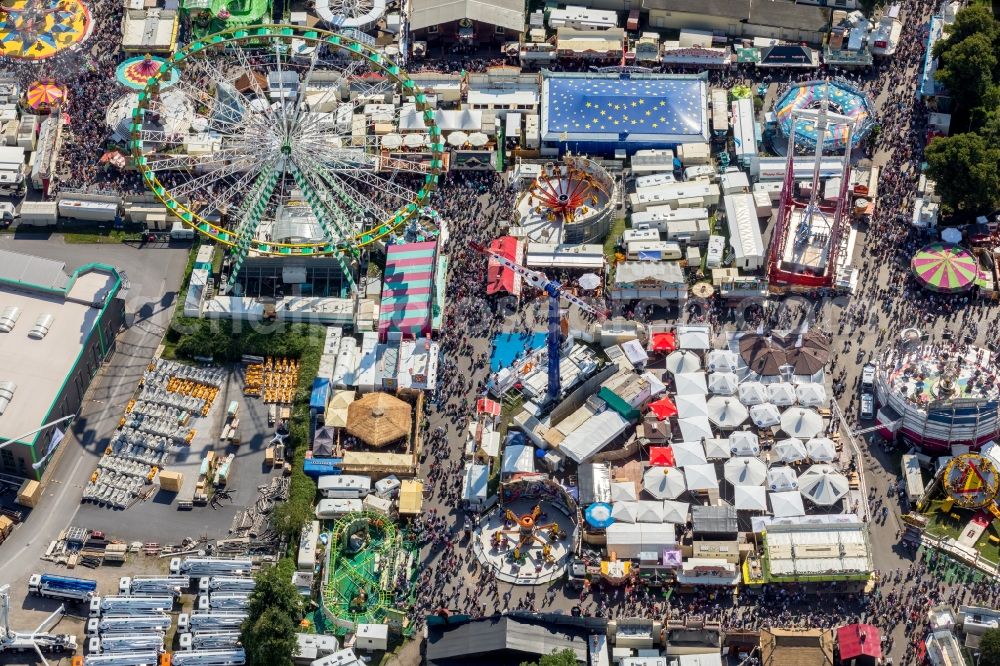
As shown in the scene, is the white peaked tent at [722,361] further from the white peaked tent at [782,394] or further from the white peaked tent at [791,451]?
the white peaked tent at [791,451]

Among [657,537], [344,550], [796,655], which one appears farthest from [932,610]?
[344,550]

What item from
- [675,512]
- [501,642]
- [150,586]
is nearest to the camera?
[501,642]

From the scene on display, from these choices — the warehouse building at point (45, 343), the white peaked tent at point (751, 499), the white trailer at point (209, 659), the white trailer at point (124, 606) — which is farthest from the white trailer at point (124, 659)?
the white peaked tent at point (751, 499)

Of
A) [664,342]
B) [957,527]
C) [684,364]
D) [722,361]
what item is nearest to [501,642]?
[684,364]

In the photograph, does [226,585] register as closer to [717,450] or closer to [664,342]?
[717,450]

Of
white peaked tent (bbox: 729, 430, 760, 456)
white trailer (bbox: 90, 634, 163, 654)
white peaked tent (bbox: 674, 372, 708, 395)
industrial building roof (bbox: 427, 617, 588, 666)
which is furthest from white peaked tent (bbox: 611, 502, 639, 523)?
white trailer (bbox: 90, 634, 163, 654)

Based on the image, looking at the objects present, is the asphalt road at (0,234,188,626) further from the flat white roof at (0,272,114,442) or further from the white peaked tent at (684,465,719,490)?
the white peaked tent at (684,465,719,490)
